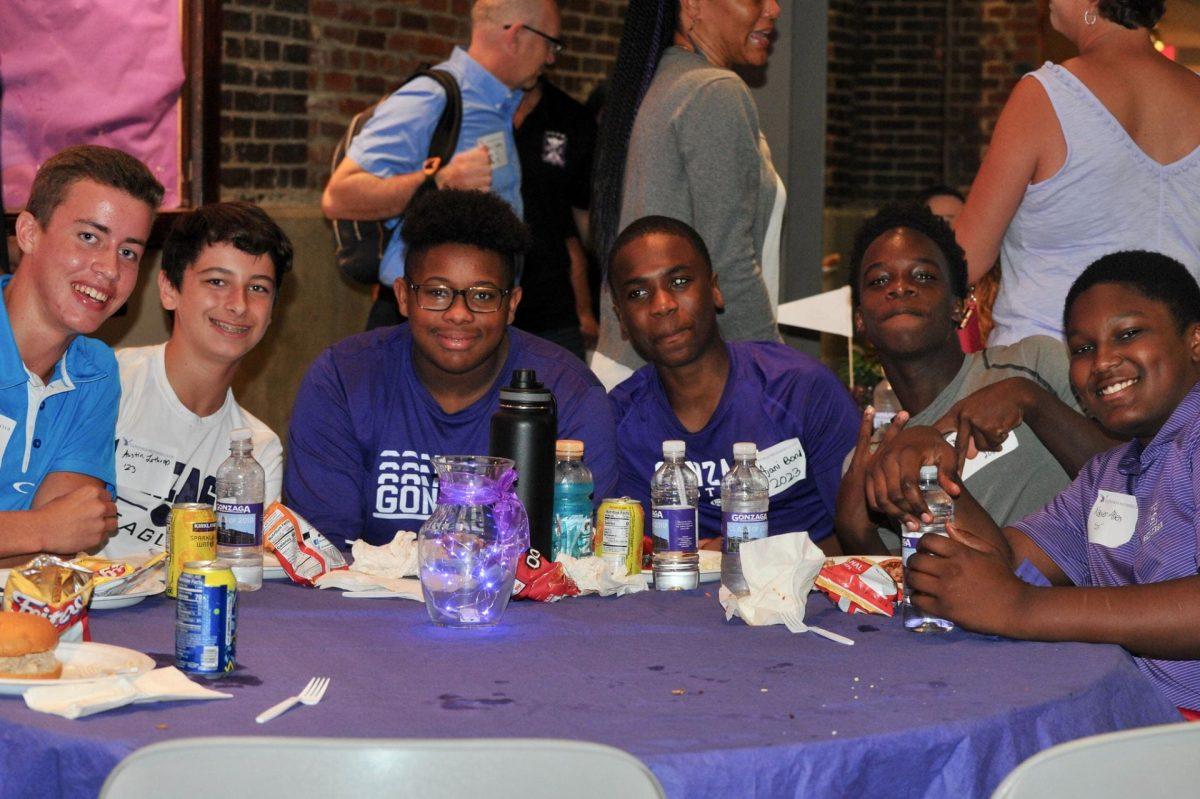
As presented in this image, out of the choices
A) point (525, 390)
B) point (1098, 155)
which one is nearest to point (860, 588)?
point (525, 390)

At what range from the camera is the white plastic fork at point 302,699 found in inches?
71.1

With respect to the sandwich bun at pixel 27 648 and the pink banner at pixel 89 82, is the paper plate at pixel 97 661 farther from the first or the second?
the pink banner at pixel 89 82

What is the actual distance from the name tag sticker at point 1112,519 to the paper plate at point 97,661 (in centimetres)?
166

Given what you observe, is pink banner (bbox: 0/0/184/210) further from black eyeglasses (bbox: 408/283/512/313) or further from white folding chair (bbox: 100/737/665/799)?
white folding chair (bbox: 100/737/665/799)

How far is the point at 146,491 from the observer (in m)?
3.34

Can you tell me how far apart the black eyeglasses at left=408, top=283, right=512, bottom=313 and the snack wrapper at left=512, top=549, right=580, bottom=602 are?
914mm

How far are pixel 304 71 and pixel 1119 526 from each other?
4947 millimetres

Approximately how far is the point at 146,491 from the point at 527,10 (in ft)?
7.50

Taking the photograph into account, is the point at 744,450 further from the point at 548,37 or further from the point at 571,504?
the point at 548,37

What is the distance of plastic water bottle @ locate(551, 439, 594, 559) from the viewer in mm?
A: 2818

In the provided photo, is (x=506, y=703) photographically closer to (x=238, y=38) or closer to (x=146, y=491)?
(x=146, y=491)

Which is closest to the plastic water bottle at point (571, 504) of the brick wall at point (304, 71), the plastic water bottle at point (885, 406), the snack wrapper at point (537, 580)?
the snack wrapper at point (537, 580)

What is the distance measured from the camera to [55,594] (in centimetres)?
213

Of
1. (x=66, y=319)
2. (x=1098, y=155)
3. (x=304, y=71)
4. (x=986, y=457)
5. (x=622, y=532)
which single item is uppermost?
(x=304, y=71)
